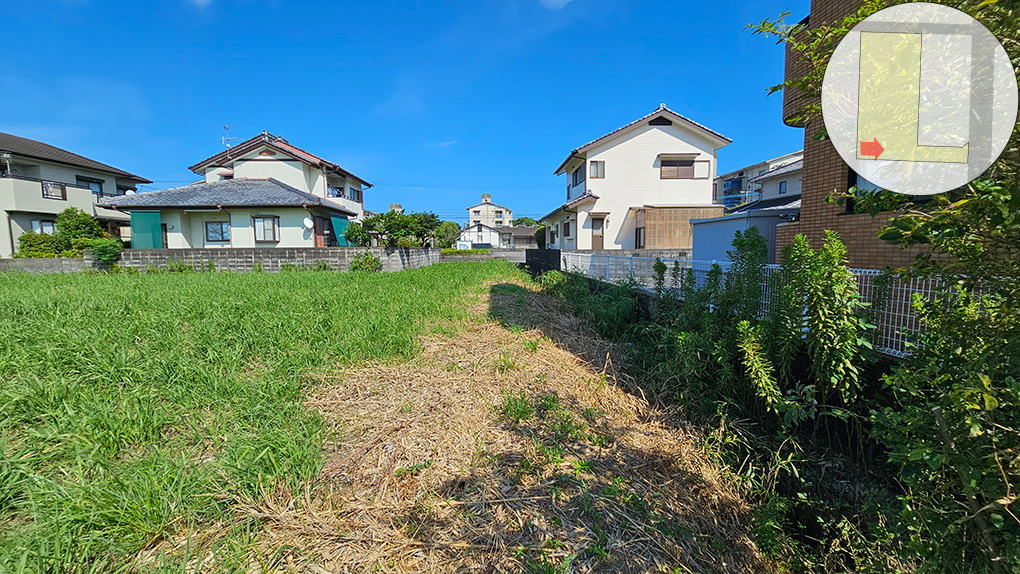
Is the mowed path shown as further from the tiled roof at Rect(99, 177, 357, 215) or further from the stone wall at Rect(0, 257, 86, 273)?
the stone wall at Rect(0, 257, 86, 273)

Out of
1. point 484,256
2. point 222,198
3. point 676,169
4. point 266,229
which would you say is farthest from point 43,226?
point 676,169

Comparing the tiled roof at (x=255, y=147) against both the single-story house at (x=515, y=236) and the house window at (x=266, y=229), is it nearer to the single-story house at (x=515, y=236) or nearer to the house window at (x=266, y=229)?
the house window at (x=266, y=229)

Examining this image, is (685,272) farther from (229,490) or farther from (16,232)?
(16,232)

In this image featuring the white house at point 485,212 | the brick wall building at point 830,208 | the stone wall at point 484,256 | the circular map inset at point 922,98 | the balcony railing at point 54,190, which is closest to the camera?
the circular map inset at point 922,98

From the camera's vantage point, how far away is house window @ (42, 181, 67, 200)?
695 inches

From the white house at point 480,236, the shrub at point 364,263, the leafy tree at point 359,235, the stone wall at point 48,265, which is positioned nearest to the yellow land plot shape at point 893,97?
the shrub at point 364,263

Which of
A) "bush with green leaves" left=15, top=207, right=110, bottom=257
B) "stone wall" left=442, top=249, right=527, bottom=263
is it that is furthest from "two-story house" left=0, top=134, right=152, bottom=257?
"stone wall" left=442, top=249, right=527, bottom=263

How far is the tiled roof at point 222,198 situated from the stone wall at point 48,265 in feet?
8.67

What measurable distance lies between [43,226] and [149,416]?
2509cm

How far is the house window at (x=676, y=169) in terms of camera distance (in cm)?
1816

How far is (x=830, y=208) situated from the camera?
4.61 meters

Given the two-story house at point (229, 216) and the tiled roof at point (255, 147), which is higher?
the tiled roof at point (255, 147)

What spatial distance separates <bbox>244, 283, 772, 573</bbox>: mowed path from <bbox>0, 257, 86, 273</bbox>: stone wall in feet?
52.6

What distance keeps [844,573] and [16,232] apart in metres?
28.3
